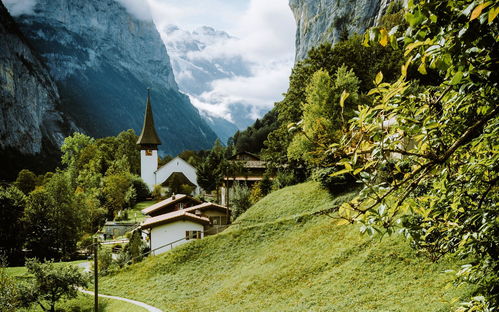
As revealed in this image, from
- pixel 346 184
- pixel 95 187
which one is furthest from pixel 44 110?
pixel 346 184

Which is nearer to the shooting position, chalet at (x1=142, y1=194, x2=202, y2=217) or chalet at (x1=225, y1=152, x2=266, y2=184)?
chalet at (x1=142, y1=194, x2=202, y2=217)

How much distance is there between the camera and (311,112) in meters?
30.8

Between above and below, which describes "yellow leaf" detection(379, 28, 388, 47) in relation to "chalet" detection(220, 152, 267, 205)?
below

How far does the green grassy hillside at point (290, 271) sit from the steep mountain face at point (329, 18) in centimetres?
6220

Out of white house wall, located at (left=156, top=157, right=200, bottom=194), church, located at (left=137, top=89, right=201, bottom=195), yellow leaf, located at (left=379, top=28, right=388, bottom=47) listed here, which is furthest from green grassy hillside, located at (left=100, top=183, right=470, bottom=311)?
white house wall, located at (left=156, top=157, right=200, bottom=194)

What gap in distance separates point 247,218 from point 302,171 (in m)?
8.24

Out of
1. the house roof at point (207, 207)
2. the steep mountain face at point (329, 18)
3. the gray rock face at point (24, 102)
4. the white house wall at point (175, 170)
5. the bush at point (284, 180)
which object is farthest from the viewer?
the gray rock face at point (24, 102)

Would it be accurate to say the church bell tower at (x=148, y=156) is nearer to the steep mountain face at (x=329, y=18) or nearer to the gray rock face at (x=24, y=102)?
the steep mountain face at (x=329, y=18)

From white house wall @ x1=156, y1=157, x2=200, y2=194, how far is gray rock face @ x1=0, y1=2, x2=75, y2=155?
61.3 metres

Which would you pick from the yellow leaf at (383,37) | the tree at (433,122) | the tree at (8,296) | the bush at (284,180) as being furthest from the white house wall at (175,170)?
the yellow leaf at (383,37)

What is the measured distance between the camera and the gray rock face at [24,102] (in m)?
111

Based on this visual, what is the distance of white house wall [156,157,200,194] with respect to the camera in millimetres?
72812

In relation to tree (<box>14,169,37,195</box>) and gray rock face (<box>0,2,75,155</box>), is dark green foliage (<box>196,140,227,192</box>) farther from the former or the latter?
gray rock face (<box>0,2,75,155</box>)

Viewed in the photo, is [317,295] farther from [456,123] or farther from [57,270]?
[57,270]
